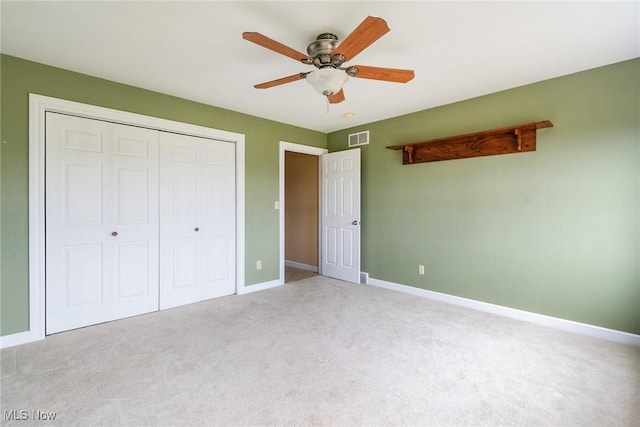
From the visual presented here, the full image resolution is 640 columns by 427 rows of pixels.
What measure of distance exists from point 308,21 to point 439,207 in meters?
2.64

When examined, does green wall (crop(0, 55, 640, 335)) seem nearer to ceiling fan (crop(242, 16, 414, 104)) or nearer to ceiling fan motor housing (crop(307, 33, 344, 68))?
ceiling fan (crop(242, 16, 414, 104))

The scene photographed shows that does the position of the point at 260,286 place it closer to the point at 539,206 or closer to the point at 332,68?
the point at 332,68

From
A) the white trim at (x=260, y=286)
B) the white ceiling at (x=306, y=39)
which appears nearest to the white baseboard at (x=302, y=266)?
the white trim at (x=260, y=286)

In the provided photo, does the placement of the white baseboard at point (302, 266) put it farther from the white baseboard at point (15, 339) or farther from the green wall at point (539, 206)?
the white baseboard at point (15, 339)

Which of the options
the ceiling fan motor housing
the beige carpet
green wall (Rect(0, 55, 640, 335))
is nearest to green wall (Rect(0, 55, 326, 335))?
green wall (Rect(0, 55, 640, 335))

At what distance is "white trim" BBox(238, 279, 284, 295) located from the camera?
3991mm

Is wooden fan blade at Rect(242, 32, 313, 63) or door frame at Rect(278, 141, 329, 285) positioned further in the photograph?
door frame at Rect(278, 141, 329, 285)

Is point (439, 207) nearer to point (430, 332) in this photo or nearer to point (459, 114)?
point (459, 114)

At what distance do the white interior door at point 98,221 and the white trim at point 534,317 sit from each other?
10.6ft

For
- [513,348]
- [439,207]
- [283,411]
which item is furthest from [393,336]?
[439,207]

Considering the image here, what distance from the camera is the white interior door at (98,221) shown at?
2.71 meters

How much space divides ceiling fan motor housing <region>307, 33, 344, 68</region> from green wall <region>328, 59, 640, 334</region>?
83.5 inches

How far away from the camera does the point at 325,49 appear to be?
6.98ft

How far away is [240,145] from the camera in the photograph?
3.95m
